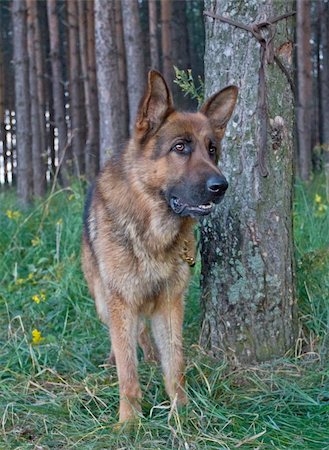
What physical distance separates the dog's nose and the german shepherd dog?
2.9 inches

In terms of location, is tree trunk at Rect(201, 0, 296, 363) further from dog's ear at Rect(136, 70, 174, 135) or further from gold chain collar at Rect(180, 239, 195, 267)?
dog's ear at Rect(136, 70, 174, 135)

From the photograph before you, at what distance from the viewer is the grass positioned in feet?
9.91

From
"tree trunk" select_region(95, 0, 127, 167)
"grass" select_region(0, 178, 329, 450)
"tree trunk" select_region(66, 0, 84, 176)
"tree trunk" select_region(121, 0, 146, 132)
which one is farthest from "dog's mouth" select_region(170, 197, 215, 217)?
"tree trunk" select_region(66, 0, 84, 176)

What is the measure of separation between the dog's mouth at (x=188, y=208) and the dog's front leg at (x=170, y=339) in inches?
21.8

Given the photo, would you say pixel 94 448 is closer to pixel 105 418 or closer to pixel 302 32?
pixel 105 418

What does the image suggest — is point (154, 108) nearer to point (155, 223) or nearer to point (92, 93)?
point (155, 223)

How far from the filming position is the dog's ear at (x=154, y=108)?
130 inches

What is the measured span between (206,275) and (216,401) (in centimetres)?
96

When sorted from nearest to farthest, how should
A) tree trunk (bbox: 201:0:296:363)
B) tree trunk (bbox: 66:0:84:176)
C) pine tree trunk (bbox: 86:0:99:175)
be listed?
tree trunk (bbox: 201:0:296:363) < pine tree trunk (bbox: 86:0:99:175) < tree trunk (bbox: 66:0:84:176)

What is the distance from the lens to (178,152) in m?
3.35

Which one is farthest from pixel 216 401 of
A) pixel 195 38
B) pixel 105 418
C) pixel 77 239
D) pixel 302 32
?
pixel 195 38

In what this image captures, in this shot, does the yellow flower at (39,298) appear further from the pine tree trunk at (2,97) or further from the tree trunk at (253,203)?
the pine tree trunk at (2,97)

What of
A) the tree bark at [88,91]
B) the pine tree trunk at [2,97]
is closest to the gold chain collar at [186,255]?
the tree bark at [88,91]

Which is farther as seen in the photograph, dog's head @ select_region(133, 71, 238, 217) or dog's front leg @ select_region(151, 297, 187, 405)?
dog's front leg @ select_region(151, 297, 187, 405)
